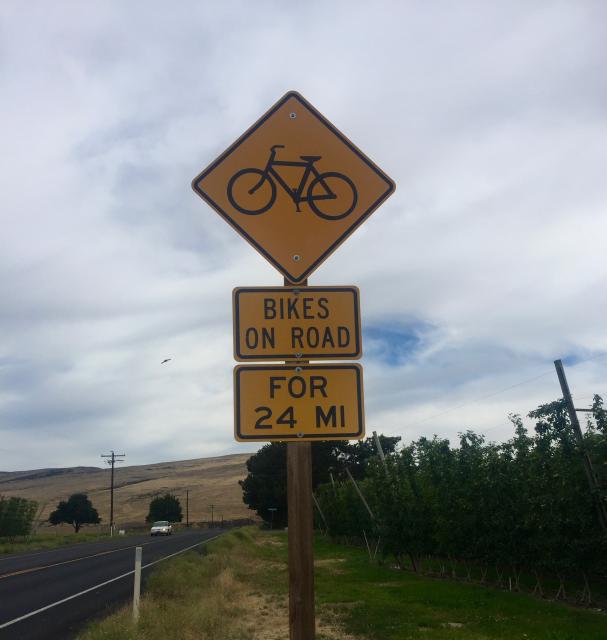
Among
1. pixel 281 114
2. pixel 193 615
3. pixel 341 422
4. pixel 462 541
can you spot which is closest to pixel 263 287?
pixel 341 422

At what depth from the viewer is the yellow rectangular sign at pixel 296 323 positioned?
3223 millimetres

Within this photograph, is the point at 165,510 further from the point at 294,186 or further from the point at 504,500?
the point at 294,186

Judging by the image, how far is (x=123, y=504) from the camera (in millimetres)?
124625

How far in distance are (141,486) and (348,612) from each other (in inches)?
5580

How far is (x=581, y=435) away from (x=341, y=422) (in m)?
11.7

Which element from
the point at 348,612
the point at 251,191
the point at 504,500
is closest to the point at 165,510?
the point at 504,500

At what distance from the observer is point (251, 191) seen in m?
3.53

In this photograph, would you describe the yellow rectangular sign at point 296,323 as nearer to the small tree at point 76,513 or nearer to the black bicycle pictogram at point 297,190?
the black bicycle pictogram at point 297,190

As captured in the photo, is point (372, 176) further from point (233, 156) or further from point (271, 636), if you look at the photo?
point (271, 636)

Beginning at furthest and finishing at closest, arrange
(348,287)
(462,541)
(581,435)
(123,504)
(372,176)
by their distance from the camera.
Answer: (123,504) → (462,541) → (581,435) → (372,176) → (348,287)

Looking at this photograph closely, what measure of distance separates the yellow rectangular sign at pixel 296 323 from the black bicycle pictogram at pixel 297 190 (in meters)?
0.47

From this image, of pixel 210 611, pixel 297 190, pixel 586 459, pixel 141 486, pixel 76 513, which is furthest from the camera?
pixel 141 486

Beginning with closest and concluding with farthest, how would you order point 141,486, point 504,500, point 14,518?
point 504,500, point 14,518, point 141,486

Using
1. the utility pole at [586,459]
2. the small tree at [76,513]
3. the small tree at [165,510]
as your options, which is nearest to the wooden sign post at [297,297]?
the utility pole at [586,459]
